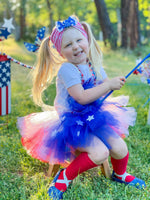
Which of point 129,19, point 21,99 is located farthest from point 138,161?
point 129,19

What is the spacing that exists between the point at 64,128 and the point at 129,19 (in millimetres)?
6624

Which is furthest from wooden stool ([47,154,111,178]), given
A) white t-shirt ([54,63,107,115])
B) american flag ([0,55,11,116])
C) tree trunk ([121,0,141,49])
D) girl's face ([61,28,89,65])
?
tree trunk ([121,0,141,49])

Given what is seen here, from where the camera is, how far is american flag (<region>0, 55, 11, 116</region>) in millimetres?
2604

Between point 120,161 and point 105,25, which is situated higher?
point 105,25

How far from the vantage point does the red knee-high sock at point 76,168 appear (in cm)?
170

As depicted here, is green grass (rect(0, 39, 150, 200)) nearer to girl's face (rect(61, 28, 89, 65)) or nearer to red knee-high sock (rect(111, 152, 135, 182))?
red knee-high sock (rect(111, 152, 135, 182))

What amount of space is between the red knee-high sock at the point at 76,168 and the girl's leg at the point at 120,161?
0.18 metres

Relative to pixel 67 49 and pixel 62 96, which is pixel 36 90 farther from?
pixel 67 49

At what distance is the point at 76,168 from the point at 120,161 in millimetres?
308

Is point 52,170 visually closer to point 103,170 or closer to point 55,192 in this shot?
point 55,192

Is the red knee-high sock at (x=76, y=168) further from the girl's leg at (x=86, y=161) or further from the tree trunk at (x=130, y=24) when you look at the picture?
the tree trunk at (x=130, y=24)

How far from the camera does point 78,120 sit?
5.72ft

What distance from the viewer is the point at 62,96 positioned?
1.91 m

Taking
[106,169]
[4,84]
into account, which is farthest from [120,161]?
[4,84]
